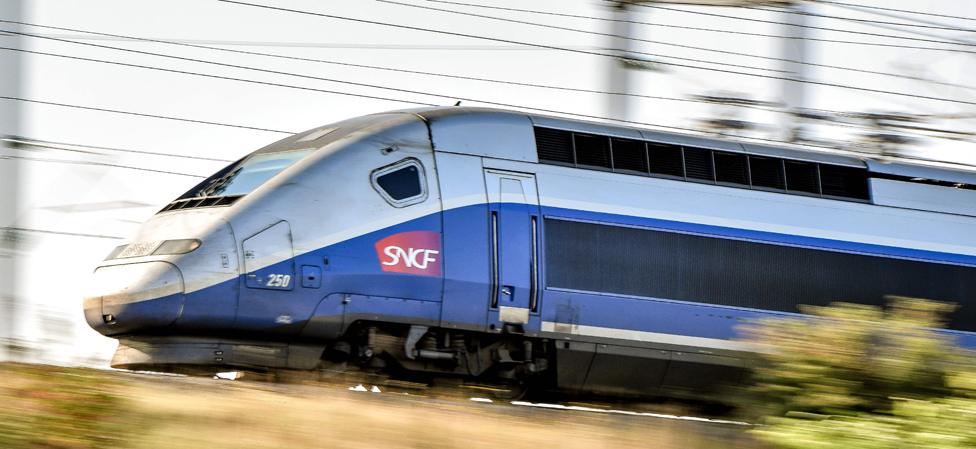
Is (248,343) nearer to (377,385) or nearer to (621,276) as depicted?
(377,385)

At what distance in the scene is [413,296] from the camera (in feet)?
34.0

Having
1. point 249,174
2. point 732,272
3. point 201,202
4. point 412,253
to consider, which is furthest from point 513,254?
point 201,202

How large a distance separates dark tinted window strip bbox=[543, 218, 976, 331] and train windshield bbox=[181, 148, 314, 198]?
238 centimetres

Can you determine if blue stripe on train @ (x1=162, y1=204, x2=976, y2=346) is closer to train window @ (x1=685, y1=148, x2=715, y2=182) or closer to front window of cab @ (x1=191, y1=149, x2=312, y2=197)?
train window @ (x1=685, y1=148, x2=715, y2=182)

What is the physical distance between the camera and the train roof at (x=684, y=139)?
11.1 metres

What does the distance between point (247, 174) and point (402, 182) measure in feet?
4.75

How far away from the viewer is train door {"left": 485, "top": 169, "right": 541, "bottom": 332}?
34.9ft

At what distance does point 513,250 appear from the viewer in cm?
1075

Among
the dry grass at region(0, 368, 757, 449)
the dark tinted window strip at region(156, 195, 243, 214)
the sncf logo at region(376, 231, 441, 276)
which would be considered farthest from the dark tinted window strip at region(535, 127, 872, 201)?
the dry grass at region(0, 368, 757, 449)

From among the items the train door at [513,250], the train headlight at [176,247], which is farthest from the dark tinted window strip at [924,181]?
the train headlight at [176,247]

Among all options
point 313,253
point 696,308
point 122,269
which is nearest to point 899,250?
point 696,308

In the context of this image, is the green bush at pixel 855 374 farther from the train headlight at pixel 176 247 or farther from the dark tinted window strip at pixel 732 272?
the train headlight at pixel 176 247

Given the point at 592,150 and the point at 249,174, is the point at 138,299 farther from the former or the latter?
the point at 592,150

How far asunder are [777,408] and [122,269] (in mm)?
5980
